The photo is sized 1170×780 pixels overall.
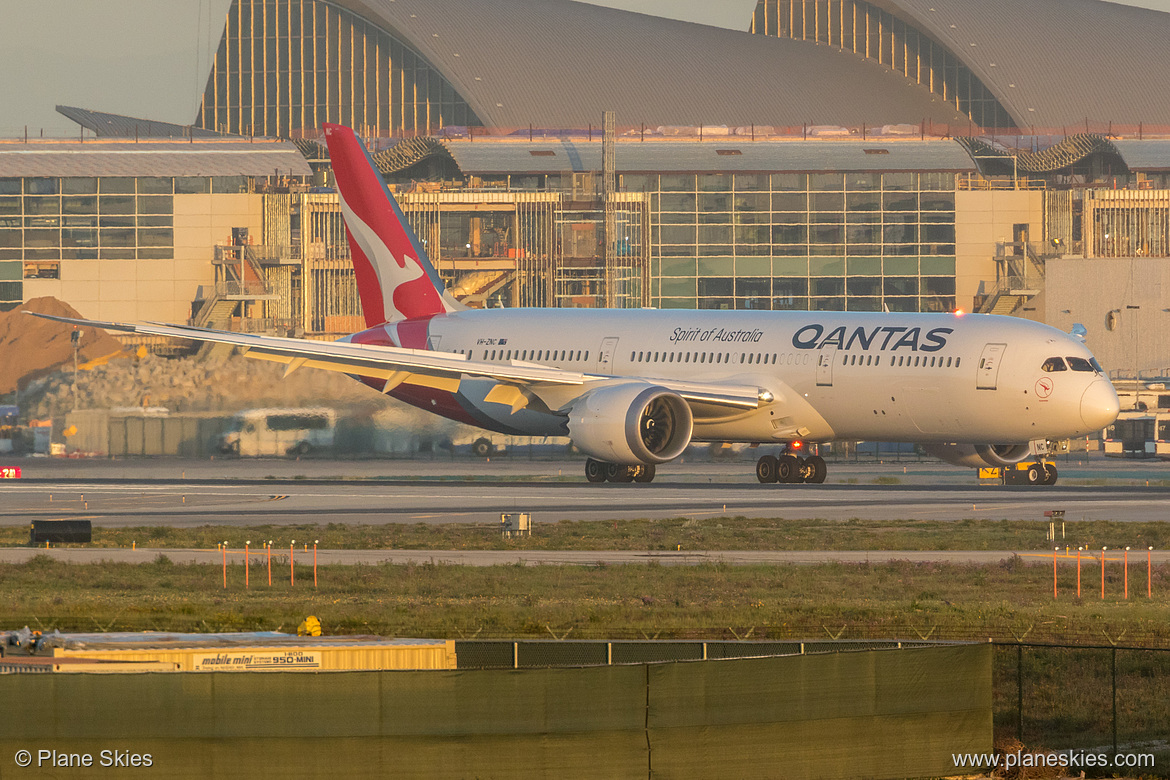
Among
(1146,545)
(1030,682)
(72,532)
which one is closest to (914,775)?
(1030,682)

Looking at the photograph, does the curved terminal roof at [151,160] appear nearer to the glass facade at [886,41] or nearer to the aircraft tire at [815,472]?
the glass facade at [886,41]

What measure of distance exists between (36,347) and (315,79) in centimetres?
4672

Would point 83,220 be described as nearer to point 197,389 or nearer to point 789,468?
point 197,389

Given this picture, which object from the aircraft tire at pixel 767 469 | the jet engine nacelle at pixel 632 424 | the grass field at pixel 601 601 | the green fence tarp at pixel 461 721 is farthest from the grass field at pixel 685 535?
the green fence tarp at pixel 461 721

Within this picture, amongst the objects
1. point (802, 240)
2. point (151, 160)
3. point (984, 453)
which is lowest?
point (984, 453)

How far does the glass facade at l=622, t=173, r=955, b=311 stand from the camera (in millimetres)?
99250

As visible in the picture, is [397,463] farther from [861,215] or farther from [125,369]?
[861,215]

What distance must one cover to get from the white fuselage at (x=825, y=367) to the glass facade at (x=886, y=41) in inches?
2974

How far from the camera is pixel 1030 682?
1942 cm

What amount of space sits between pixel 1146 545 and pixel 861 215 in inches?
2713

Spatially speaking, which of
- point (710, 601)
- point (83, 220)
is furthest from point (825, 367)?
point (83, 220)

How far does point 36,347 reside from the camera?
8419 cm

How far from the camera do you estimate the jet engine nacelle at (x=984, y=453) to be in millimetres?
49344

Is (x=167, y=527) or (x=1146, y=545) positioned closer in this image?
(x=1146, y=545)
